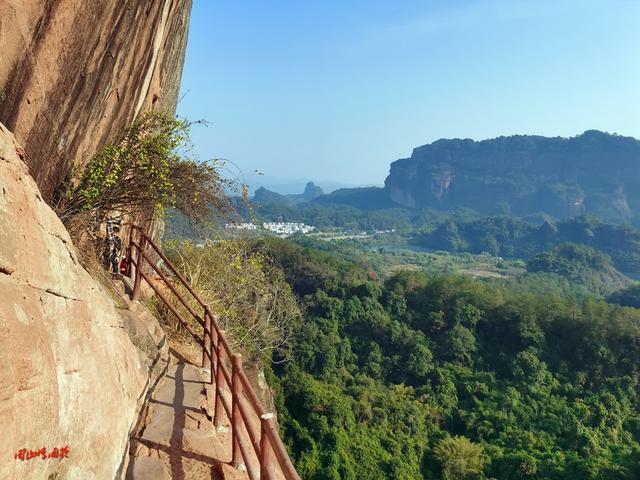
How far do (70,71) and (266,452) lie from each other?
12.2 feet

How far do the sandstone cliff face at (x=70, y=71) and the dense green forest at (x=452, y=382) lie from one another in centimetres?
1749

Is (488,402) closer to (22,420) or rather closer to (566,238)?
(22,420)

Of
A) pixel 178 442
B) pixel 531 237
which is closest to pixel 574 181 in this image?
pixel 531 237

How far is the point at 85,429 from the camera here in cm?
276

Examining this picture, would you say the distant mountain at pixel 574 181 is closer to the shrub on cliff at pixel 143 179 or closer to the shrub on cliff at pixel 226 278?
the shrub on cliff at pixel 226 278

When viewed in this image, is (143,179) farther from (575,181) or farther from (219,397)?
(575,181)

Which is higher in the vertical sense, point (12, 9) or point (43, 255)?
point (12, 9)

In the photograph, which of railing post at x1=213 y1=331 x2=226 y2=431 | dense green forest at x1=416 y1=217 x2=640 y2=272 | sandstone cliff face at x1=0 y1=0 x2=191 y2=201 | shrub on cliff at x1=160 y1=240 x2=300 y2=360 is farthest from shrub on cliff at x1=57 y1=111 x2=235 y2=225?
dense green forest at x1=416 y1=217 x2=640 y2=272

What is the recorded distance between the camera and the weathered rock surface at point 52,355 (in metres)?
2.17

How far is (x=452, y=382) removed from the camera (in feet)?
94.0

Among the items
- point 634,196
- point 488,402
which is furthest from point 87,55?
point 634,196

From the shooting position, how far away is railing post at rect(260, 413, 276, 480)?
2.39 m

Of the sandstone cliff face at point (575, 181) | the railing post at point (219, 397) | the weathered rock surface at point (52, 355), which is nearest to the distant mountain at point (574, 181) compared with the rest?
the sandstone cliff face at point (575, 181)

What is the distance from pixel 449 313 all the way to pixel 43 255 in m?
35.7
